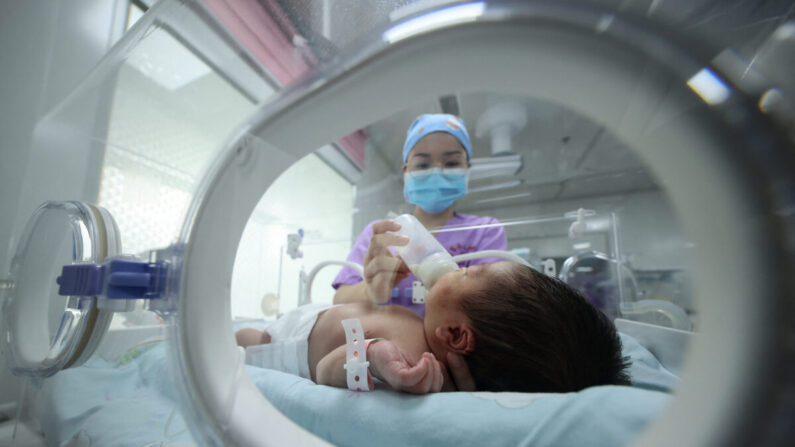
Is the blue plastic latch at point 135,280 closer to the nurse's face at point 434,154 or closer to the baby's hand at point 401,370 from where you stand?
the baby's hand at point 401,370

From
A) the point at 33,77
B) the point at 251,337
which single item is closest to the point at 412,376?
the point at 251,337

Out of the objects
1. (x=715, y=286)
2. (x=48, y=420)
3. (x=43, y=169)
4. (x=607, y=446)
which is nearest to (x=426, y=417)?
(x=607, y=446)

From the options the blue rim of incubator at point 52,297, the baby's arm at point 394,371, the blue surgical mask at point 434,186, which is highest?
the blue surgical mask at point 434,186

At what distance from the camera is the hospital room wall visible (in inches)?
30.0

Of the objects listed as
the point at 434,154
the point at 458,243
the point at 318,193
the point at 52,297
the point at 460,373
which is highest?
the point at 434,154

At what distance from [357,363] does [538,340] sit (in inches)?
12.3

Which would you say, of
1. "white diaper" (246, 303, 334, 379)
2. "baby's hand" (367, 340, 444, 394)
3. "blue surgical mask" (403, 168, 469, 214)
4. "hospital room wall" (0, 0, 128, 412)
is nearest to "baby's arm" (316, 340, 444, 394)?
"baby's hand" (367, 340, 444, 394)

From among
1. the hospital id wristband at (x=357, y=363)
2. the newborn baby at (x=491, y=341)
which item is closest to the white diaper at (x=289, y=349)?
the newborn baby at (x=491, y=341)

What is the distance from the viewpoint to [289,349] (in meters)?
0.80

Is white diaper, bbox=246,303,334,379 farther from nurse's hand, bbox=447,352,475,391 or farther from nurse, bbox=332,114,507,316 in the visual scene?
nurse's hand, bbox=447,352,475,391

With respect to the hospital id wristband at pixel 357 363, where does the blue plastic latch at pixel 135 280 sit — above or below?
above

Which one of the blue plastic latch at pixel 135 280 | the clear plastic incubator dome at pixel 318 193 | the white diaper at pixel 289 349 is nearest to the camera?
the clear plastic incubator dome at pixel 318 193

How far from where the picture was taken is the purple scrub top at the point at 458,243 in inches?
40.9

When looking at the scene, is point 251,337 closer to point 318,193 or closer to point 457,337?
point 318,193
